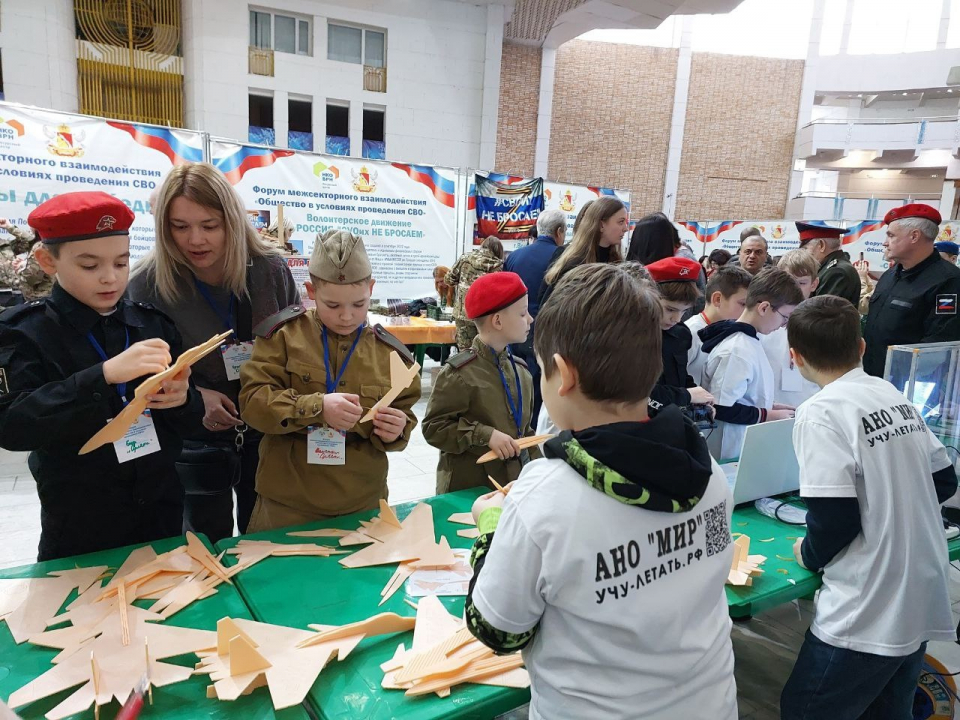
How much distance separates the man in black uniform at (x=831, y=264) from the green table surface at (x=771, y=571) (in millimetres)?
2571

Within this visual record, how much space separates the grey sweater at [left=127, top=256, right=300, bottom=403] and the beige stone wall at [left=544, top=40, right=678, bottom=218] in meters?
14.8

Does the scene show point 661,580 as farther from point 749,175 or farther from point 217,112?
point 749,175

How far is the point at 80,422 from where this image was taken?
1324mm

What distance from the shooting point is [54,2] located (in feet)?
33.8

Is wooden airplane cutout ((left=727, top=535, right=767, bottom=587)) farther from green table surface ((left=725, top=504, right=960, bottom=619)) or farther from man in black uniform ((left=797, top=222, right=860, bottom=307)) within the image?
man in black uniform ((left=797, top=222, right=860, bottom=307))

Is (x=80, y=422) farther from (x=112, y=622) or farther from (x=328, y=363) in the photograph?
(x=328, y=363)

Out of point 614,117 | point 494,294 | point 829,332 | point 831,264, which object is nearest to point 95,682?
point 494,294

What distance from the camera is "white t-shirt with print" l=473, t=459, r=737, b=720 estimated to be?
0.85m

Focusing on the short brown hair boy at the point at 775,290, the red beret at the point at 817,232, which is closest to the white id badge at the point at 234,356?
the short brown hair boy at the point at 775,290

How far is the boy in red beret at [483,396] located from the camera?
206 cm

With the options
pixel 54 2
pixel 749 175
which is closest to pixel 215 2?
pixel 54 2

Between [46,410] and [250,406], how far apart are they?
488mm

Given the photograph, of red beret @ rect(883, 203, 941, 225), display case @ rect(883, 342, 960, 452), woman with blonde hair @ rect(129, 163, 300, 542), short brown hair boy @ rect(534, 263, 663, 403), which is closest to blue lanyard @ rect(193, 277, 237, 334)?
woman with blonde hair @ rect(129, 163, 300, 542)

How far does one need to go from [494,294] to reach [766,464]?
1.13m
